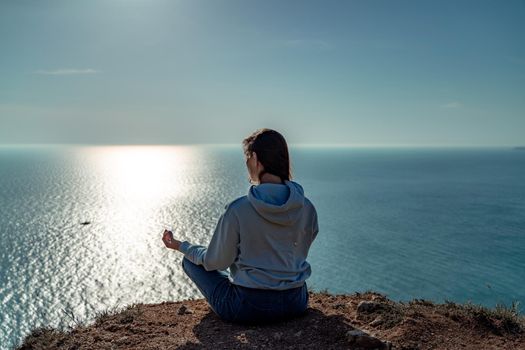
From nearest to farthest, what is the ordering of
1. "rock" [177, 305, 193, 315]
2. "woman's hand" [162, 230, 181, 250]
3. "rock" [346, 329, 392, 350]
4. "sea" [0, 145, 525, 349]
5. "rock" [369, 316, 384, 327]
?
"rock" [346, 329, 392, 350] → "woman's hand" [162, 230, 181, 250] → "rock" [369, 316, 384, 327] → "rock" [177, 305, 193, 315] → "sea" [0, 145, 525, 349]

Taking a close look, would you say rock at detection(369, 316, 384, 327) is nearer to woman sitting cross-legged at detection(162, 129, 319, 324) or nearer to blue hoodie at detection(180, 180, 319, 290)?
woman sitting cross-legged at detection(162, 129, 319, 324)

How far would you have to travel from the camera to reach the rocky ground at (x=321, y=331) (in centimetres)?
530

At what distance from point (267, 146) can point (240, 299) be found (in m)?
2.08

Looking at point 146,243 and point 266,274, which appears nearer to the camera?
point 266,274

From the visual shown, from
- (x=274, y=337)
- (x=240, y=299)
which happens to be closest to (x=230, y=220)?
(x=240, y=299)

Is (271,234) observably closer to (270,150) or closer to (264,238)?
(264,238)

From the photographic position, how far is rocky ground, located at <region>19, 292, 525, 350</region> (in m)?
5.30

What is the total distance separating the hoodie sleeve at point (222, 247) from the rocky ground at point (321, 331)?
104 cm

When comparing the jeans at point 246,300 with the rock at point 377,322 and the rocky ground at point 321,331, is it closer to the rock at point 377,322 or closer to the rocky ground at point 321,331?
the rocky ground at point 321,331

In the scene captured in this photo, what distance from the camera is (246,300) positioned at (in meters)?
5.42

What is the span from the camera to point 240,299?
5461mm

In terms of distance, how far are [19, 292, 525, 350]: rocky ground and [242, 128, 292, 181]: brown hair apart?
2.20 metres

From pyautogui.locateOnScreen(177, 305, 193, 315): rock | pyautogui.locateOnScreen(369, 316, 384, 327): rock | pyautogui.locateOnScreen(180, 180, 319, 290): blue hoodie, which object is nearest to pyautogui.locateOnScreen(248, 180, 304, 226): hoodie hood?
pyautogui.locateOnScreen(180, 180, 319, 290): blue hoodie

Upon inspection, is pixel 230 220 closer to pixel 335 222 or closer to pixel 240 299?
pixel 240 299
